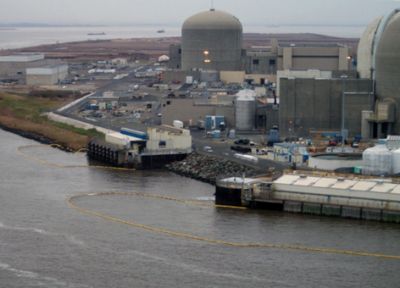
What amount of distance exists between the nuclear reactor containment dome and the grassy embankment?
10.3 feet

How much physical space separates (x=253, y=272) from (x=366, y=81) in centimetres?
862

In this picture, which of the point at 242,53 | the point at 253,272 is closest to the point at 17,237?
the point at 253,272

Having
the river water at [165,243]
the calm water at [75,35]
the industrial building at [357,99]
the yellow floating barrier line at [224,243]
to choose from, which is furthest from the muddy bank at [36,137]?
the calm water at [75,35]

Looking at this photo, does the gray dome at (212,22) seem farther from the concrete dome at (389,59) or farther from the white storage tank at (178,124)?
the concrete dome at (389,59)

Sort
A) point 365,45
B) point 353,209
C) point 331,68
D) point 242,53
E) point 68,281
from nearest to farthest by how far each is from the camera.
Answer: point 68,281
point 353,209
point 365,45
point 331,68
point 242,53

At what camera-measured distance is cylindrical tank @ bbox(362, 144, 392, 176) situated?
15000 millimetres

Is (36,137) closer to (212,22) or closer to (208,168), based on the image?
(208,168)

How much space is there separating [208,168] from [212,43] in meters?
11.9

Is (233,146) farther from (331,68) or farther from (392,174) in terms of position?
(331,68)

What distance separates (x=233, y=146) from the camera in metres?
18.2

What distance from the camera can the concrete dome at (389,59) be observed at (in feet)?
60.0

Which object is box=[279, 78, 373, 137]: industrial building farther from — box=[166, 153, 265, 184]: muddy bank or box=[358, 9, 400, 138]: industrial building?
box=[166, 153, 265, 184]: muddy bank

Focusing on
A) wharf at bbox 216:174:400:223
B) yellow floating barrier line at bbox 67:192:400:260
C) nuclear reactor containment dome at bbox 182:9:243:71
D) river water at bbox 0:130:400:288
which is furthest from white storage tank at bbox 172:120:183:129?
nuclear reactor containment dome at bbox 182:9:243:71

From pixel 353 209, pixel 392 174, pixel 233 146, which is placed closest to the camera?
pixel 353 209
